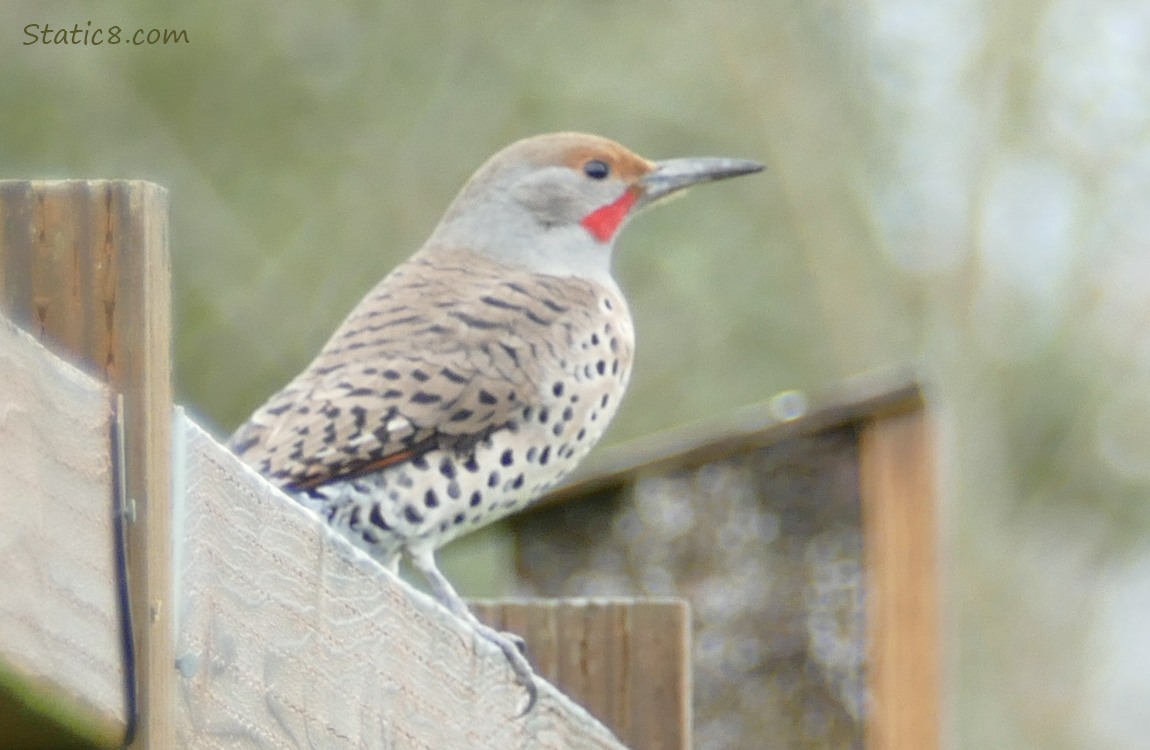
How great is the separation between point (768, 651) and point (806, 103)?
750 cm

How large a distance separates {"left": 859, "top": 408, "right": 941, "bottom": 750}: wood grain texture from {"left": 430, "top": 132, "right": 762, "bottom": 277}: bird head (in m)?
1.29

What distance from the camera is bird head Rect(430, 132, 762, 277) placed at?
4434 millimetres

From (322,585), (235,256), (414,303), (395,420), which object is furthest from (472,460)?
(235,256)

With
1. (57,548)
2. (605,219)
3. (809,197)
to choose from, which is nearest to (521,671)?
(57,548)

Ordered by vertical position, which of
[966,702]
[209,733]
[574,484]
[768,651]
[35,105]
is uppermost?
[35,105]

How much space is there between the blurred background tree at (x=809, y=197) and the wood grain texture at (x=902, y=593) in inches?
250

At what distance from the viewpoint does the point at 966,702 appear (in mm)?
9836

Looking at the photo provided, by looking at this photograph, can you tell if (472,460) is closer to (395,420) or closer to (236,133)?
(395,420)

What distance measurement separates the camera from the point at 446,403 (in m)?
3.52

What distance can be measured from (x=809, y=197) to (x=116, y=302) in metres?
9.44

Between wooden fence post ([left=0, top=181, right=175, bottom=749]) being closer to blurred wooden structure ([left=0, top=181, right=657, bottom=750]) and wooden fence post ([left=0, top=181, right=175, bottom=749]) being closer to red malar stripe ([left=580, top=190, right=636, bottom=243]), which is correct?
blurred wooden structure ([left=0, top=181, right=657, bottom=750])

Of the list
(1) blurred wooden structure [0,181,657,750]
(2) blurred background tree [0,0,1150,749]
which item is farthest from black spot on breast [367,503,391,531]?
(2) blurred background tree [0,0,1150,749]

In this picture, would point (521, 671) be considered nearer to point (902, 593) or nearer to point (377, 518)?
point (902, 593)

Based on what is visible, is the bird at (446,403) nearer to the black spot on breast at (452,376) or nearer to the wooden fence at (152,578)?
the black spot on breast at (452,376)
